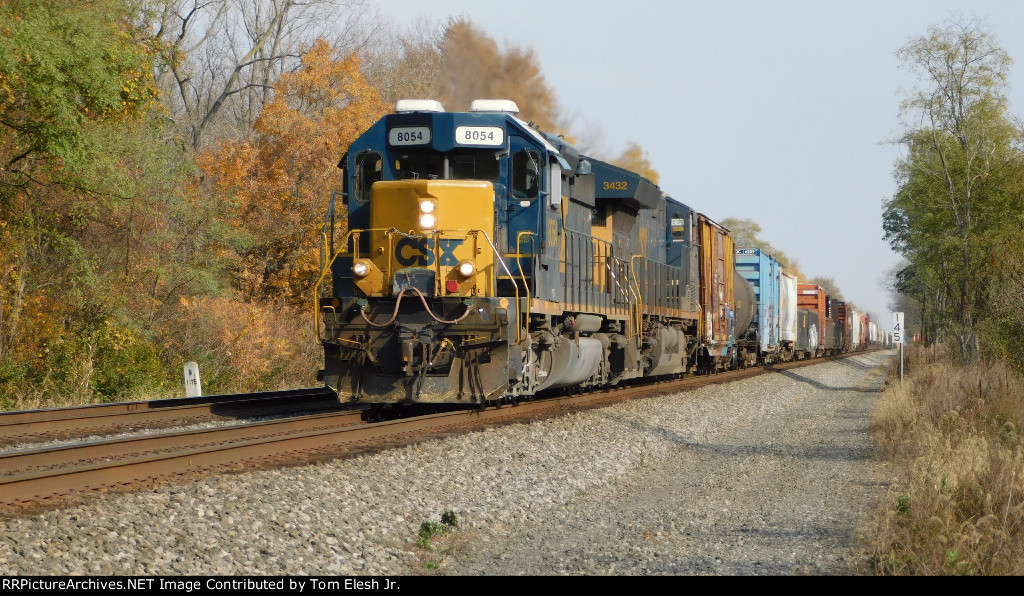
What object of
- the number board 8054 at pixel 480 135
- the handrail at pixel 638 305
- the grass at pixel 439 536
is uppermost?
the number board 8054 at pixel 480 135

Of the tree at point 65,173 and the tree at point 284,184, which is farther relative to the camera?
the tree at point 284,184

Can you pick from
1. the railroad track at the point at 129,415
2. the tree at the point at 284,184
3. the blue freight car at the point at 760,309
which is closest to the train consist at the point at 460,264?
the railroad track at the point at 129,415

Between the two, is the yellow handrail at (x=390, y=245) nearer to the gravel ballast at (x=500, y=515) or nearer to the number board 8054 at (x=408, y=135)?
the number board 8054 at (x=408, y=135)

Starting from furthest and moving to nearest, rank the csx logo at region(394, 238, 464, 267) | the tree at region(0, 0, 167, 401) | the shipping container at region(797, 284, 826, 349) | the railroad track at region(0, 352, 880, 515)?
the shipping container at region(797, 284, 826, 349), the tree at region(0, 0, 167, 401), the csx logo at region(394, 238, 464, 267), the railroad track at region(0, 352, 880, 515)

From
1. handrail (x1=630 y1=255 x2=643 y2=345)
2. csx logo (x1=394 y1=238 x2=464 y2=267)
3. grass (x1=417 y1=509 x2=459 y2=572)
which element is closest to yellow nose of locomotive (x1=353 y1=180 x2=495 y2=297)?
csx logo (x1=394 y1=238 x2=464 y2=267)

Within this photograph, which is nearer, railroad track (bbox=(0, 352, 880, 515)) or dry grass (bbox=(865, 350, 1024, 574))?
dry grass (bbox=(865, 350, 1024, 574))

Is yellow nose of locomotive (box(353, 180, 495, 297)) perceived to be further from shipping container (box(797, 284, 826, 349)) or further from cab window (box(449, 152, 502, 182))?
shipping container (box(797, 284, 826, 349))

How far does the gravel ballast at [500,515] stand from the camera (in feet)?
17.7

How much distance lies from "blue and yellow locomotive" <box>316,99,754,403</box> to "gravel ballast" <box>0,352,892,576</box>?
3.26 feet

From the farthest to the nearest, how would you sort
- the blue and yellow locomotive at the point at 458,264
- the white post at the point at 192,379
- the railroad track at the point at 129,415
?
the white post at the point at 192,379 < the blue and yellow locomotive at the point at 458,264 < the railroad track at the point at 129,415

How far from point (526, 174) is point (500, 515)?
5283 millimetres

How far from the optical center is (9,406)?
15.7m

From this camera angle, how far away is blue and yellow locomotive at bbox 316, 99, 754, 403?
34.8 feet

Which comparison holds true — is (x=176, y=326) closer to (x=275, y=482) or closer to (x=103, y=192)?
(x=103, y=192)
